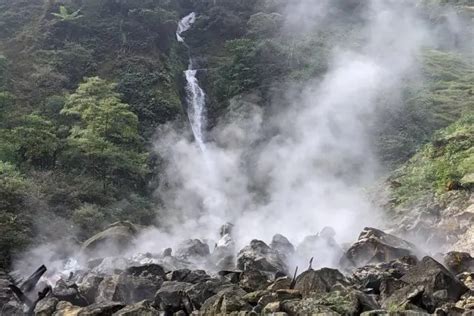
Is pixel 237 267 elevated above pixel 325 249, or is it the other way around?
pixel 325 249

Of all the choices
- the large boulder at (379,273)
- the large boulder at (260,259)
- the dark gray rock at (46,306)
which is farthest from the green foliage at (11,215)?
the large boulder at (379,273)

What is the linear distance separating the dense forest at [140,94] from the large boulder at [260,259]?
→ 7680mm

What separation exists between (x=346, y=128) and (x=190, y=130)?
966 centimetres

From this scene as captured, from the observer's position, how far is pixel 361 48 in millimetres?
40312

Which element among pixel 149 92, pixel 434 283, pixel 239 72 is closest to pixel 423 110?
pixel 239 72

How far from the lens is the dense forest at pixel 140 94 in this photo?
21469 millimetres

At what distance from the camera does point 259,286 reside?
12.7 m

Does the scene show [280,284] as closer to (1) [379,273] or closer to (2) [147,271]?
(1) [379,273]

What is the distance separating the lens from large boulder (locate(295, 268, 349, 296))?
1177 cm

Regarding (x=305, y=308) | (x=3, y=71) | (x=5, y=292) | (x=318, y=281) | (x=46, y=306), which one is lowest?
(x=46, y=306)

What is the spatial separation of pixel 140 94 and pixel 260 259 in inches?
791

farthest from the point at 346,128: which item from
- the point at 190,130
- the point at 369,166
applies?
the point at 190,130

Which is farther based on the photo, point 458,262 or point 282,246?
point 282,246

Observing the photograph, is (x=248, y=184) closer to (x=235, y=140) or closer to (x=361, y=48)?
(x=235, y=140)
